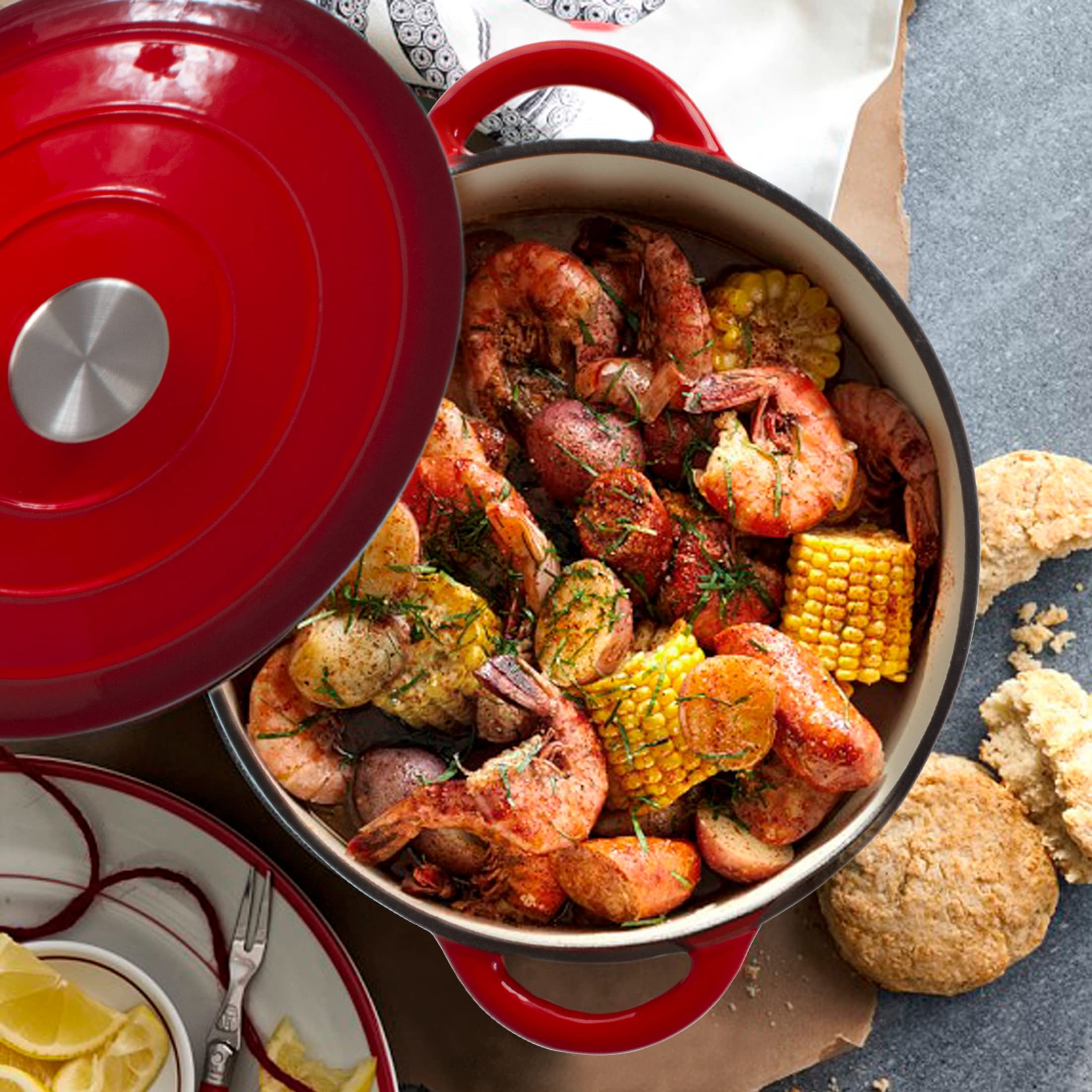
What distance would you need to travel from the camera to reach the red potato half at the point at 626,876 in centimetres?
149

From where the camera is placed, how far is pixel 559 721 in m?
1.49

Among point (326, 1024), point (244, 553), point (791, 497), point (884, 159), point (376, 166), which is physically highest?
point (376, 166)

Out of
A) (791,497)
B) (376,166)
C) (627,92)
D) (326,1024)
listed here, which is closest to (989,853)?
(791,497)

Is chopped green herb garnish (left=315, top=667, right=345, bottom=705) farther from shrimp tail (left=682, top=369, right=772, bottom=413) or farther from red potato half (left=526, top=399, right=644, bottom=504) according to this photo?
shrimp tail (left=682, top=369, right=772, bottom=413)

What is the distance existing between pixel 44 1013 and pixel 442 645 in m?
0.73

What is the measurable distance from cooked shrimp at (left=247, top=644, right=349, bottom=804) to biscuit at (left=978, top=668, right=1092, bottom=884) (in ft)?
3.24

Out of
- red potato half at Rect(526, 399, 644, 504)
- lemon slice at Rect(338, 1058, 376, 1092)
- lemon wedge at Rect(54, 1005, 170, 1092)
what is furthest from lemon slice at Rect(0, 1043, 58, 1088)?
red potato half at Rect(526, 399, 644, 504)

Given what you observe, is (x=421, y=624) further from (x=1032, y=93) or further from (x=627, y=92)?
(x=1032, y=93)

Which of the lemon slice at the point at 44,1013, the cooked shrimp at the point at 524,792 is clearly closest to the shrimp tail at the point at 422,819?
the cooked shrimp at the point at 524,792

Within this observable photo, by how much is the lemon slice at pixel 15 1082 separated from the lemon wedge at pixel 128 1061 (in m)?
0.06

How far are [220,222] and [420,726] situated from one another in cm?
75

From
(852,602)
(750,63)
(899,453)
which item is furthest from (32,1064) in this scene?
(750,63)

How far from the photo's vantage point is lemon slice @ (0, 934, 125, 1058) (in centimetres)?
162

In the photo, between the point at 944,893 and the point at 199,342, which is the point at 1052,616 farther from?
the point at 199,342
